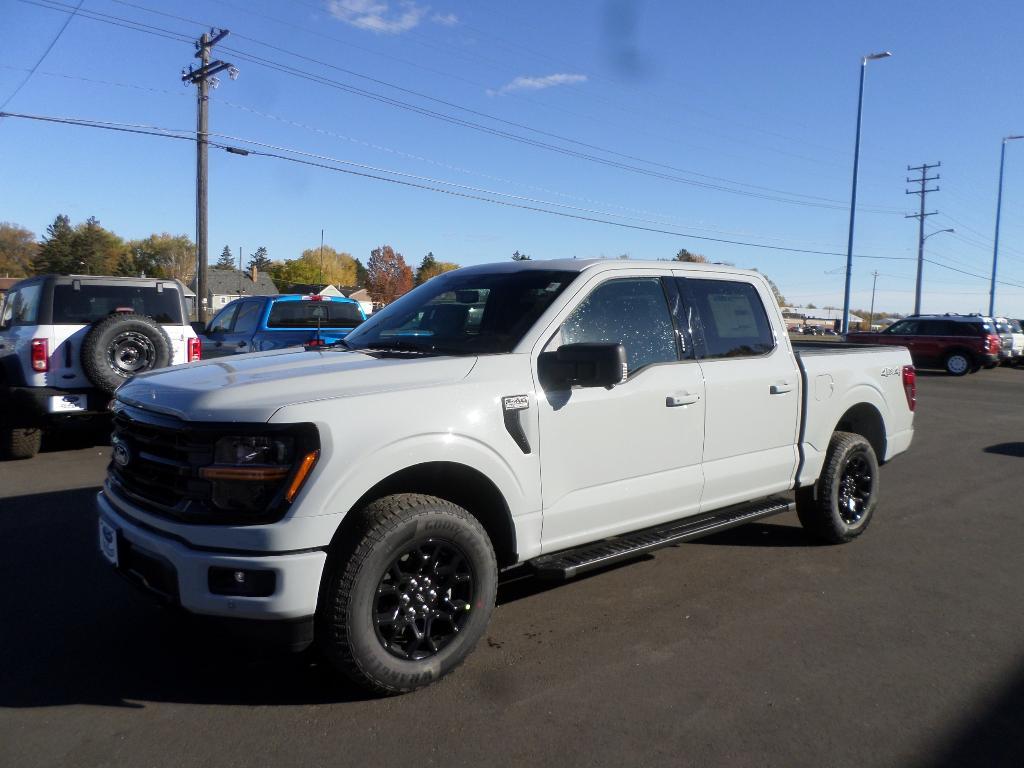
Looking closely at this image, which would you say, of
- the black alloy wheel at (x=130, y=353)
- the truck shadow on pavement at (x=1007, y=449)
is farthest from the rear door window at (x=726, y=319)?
the truck shadow on pavement at (x=1007, y=449)

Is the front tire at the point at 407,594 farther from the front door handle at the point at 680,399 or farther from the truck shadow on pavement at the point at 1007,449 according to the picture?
the truck shadow on pavement at the point at 1007,449

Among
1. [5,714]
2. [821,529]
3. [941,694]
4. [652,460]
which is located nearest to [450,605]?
[652,460]

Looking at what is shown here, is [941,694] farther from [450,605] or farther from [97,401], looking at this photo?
[97,401]

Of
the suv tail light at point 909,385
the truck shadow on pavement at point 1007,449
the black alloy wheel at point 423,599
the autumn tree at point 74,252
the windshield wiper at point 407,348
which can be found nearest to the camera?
the black alloy wheel at point 423,599

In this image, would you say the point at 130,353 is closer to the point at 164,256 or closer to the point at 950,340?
the point at 950,340

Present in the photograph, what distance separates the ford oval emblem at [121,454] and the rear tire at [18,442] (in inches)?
231

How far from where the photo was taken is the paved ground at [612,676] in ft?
10.5

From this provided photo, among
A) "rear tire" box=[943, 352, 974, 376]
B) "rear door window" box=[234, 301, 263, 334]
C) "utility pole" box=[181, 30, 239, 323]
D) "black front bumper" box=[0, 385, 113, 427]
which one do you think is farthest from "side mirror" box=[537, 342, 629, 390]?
"rear tire" box=[943, 352, 974, 376]

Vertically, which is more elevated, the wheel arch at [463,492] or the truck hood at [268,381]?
A: the truck hood at [268,381]

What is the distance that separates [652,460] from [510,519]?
1.01 metres

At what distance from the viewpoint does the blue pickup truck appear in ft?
40.3

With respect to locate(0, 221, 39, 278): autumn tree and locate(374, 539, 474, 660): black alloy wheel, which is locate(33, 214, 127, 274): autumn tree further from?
locate(374, 539, 474, 660): black alloy wheel

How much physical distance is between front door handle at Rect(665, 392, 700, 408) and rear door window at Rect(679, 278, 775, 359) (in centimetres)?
34

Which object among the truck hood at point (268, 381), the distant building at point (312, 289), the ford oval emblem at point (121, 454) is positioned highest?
the distant building at point (312, 289)
